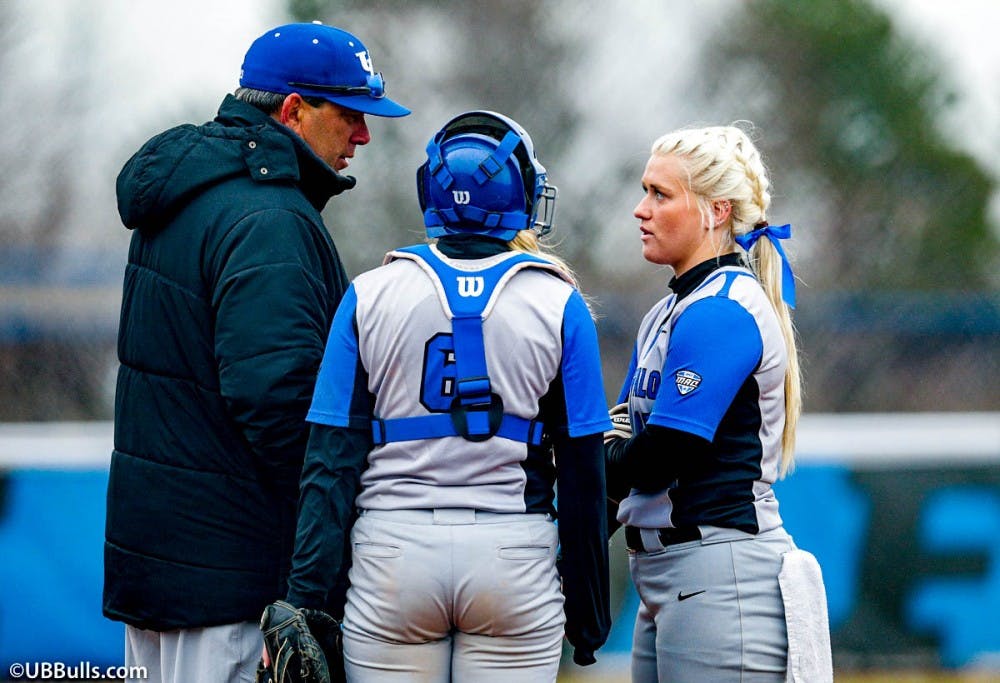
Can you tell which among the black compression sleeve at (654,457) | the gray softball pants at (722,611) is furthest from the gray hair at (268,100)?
the gray softball pants at (722,611)

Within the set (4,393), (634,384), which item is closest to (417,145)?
(4,393)

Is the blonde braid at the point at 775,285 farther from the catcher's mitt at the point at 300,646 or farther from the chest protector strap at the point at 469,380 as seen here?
the catcher's mitt at the point at 300,646

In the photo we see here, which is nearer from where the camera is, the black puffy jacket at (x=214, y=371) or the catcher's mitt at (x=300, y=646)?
the catcher's mitt at (x=300, y=646)

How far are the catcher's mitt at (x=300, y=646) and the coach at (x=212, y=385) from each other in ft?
1.14

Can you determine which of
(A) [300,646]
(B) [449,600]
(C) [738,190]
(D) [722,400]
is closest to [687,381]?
(D) [722,400]

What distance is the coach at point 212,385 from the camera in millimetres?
3014

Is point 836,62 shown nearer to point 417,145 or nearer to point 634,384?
point 417,145

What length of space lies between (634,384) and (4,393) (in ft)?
23.6

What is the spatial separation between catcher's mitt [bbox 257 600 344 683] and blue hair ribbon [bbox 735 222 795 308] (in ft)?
4.67

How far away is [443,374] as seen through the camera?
109 inches

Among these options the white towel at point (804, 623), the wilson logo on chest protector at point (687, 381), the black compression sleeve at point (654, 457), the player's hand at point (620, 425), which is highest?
the wilson logo on chest protector at point (687, 381)

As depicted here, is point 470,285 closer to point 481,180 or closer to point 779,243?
point 481,180

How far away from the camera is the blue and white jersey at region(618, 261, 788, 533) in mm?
3049

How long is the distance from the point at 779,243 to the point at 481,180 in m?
0.93
